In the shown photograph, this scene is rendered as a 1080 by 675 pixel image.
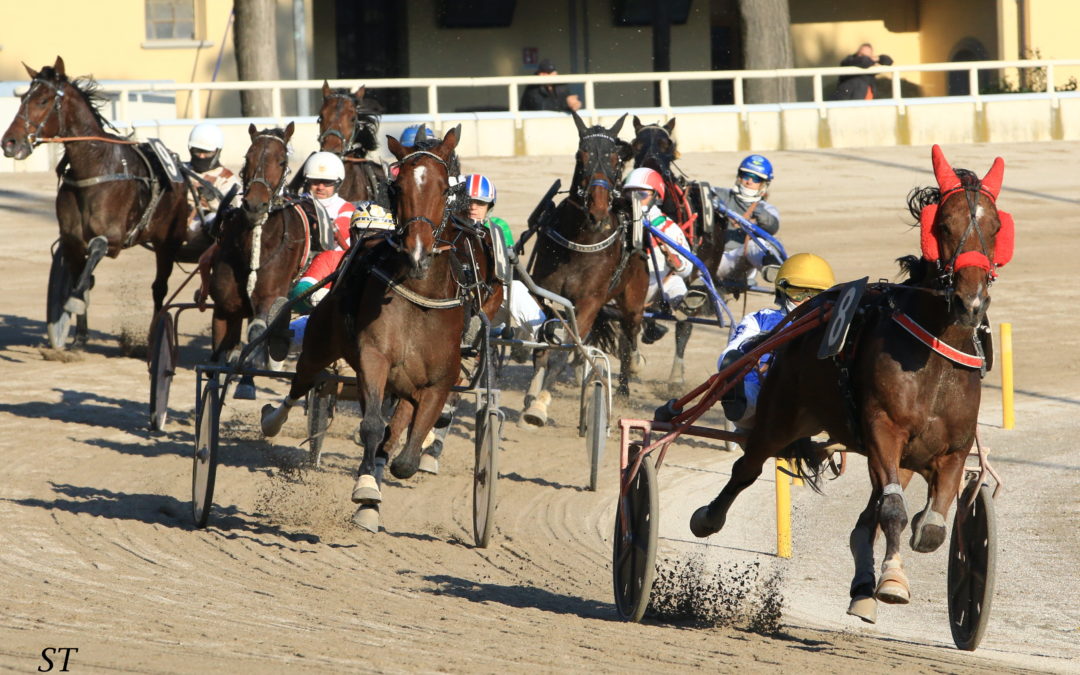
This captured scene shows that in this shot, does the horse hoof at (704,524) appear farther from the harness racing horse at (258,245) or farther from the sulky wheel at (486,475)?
the harness racing horse at (258,245)

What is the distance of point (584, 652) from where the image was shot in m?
5.87

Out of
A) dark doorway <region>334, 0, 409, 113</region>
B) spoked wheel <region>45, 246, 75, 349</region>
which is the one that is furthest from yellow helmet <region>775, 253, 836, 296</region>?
dark doorway <region>334, 0, 409, 113</region>

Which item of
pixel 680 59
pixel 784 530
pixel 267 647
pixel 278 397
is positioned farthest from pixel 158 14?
pixel 267 647

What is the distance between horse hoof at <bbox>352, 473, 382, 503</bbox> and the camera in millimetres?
7379

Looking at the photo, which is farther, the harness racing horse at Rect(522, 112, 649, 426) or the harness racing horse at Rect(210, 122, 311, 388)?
the harness racing horse at Rect(522, 112, 649, 426)

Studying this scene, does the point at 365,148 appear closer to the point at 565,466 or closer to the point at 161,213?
the point at 161,213

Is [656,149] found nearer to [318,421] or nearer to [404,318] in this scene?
[318,421]

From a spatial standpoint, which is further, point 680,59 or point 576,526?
point 680,59

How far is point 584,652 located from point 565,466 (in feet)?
16.3

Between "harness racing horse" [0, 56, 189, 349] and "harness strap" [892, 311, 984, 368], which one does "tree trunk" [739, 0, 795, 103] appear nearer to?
"harness racing horse" [0, 56, 189, 349]

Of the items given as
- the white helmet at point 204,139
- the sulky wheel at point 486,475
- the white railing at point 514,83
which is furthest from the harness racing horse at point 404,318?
the white railing at point 514,83

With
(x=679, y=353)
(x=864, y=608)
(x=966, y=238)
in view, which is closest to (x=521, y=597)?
(x=864, y=608)

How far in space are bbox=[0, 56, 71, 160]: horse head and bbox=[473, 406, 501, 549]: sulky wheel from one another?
21.7ft

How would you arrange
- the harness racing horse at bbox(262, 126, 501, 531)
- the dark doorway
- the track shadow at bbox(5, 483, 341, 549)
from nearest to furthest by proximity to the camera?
the harness racing horse at bbox(262, 126, 501, 531) → the track shadow at bbox(5, 483, 341, 549) → the dark doorway
